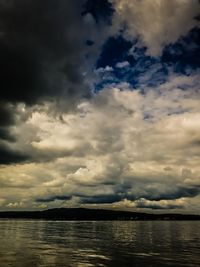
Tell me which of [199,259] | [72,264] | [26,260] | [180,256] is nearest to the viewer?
[72,264]

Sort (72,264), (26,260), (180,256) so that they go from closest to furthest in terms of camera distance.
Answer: (72,264) → (26,260) → (180,256)

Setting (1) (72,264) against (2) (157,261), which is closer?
(1) (72,264)

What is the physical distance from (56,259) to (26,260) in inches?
185

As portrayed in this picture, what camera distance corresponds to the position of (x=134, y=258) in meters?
55.7

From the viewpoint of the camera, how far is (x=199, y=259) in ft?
182

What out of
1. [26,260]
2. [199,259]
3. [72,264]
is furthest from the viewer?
[199,259]

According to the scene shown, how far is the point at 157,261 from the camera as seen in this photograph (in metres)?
52.4

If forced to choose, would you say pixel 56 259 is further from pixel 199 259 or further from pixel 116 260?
pixel 199 259

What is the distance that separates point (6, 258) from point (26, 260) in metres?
3.90

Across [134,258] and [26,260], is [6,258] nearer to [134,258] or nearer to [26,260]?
[26,260]

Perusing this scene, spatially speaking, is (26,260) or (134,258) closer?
(26,260)

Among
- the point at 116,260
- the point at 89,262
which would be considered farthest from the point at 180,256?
the point at 89,262

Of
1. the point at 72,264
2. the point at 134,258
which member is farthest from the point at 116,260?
the point at 72,264

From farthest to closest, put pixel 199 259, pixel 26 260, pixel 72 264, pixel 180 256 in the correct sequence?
pixel 180 256, pixel 199 259, pixel 26 260, pixel 72 264
